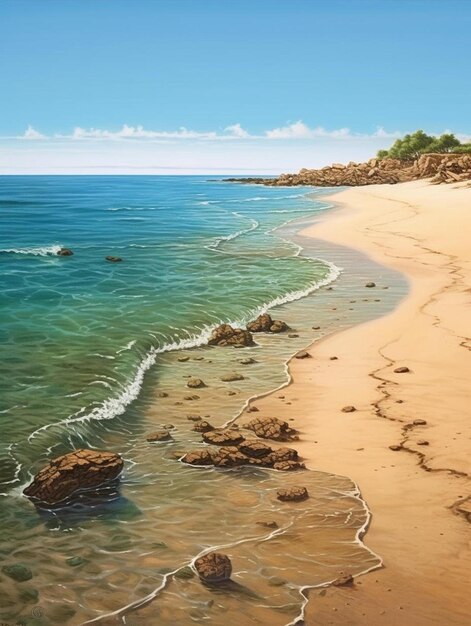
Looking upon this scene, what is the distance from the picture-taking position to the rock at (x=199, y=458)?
31.3 feet

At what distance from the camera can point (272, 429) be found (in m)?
10.5

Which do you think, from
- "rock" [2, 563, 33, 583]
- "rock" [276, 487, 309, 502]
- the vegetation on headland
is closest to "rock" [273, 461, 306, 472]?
"rock" [276, 487, 309, 502]

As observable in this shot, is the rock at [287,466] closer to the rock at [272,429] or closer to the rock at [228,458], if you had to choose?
the rock at [228,458]

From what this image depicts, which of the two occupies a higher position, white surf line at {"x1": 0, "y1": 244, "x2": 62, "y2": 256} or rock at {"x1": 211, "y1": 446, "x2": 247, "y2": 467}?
white surf line at {"x1": 0, "y1": 244, "x2": 62, "y2": 256}

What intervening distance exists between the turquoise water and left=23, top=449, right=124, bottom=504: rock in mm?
695

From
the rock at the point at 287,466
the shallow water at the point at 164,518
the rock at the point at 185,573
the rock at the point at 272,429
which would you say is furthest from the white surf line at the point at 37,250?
the rock at the point at 185,573

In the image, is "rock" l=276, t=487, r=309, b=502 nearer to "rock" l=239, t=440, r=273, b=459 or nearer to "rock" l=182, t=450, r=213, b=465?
"rock" l=239, t=440, r=273, b=459

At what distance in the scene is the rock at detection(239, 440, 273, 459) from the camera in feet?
31.7

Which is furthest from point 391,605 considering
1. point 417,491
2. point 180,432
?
point 180,432

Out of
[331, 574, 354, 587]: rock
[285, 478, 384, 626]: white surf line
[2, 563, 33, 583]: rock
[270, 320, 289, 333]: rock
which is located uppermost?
[270, 320, 289, 333]: rock

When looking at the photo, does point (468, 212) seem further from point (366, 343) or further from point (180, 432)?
point (180, 432)

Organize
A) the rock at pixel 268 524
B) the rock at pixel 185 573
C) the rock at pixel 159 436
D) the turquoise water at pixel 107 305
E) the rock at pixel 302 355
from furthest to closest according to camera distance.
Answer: the rock at pixel 302 355 → the turquoise water at pixel 107 305 → the rock at pixel 159 436 → the rock at pixel 268 524 → the rock at pixel 185 573

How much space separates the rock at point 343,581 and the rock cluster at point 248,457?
2.90 meters

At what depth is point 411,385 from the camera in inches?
495
